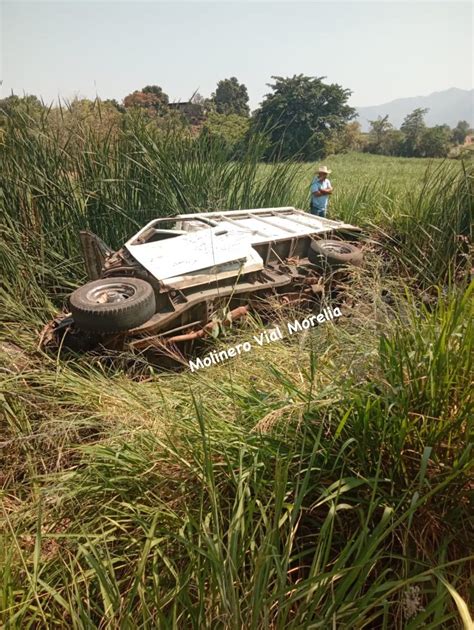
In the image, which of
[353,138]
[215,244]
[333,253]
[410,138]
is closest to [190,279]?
[215,244]

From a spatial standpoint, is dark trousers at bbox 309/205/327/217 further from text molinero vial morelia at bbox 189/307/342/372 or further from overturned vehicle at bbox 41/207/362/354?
text molinero vial morelia at bbox 189/307/342/372

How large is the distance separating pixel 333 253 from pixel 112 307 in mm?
2514

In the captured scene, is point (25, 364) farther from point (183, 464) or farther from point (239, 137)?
point (239, 137)

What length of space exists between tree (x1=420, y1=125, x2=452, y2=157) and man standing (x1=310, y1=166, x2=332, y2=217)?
4339 cm

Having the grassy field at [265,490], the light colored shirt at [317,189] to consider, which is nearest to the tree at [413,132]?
the light colored shirt at [317,189]

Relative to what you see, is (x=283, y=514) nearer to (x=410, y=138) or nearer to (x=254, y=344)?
(x=254, y=344)

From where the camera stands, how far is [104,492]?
1659 mm

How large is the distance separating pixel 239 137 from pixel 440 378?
7064 mm

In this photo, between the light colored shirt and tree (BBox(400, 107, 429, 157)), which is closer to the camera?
the light colored shirt

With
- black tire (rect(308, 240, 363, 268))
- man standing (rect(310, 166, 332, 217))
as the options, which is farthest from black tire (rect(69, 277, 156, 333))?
man standing (rect(310, 166, 332, 217))

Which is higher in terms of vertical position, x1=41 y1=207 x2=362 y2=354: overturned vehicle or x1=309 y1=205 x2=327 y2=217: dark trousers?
x1=309 y1=205 x2=327 y2=217: dark trousers

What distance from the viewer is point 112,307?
3.20m

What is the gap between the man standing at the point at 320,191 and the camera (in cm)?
664

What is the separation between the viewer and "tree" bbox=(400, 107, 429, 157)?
46500 millimetres
